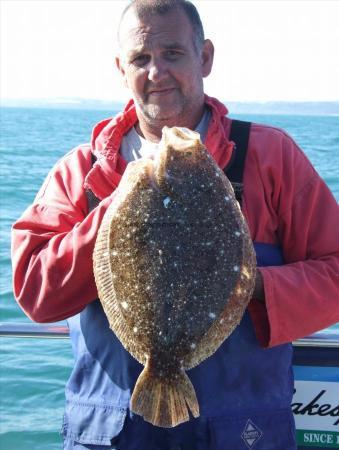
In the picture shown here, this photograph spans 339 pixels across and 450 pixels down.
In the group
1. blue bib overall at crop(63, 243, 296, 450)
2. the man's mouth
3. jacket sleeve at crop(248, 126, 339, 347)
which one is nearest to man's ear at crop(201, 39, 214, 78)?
the man's mouth

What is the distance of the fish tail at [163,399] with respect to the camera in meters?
2.54

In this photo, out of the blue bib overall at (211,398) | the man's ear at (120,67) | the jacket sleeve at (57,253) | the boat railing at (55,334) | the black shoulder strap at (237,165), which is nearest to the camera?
the jacket sleeve at (57,253)

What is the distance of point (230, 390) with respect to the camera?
2.91 m

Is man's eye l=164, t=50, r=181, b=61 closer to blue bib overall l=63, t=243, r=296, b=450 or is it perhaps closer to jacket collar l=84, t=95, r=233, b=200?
jacket collar l=84, t=95, r=233, b=200

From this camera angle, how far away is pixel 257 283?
278 cm

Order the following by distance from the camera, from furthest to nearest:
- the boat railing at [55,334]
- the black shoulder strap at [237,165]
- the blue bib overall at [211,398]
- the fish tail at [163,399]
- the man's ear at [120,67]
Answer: the boat railing at [55,334]
the man's ear at [120,67]
the black shoulder strap at [237,165]
the blue bib overall at [211,398]
the fish tail at [163,399]

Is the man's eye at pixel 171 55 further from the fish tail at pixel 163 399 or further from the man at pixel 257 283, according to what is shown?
the fish tail at pixel 163 399

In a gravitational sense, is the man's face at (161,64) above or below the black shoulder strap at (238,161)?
above


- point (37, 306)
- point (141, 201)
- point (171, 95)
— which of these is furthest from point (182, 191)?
point (37, 306)

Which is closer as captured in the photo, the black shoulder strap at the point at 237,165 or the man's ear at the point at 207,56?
the black shoulder strap at the point at 237,165

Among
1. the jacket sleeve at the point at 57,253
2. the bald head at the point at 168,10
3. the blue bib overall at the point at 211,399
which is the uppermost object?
the bald head at the point at 168,10

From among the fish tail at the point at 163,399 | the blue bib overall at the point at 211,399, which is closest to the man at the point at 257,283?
the blue bib overall at the point at 211,399

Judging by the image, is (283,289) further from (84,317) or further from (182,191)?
(84,317)

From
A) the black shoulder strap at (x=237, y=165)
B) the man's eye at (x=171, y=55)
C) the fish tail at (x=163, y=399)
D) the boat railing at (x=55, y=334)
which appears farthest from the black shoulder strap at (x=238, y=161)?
the boat railing at (x=55, y=334)
